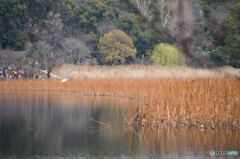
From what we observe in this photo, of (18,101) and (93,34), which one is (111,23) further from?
(18,101)

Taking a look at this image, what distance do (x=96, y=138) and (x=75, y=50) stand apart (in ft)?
91.3

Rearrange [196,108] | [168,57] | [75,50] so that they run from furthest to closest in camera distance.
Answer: [75,50] < [168,57] < [196,108]

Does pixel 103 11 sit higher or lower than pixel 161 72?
higher

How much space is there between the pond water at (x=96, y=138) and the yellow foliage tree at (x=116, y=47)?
75.4 feet

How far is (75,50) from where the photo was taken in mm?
36000

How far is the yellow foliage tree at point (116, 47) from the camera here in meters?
35.3

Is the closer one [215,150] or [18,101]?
[215,150]

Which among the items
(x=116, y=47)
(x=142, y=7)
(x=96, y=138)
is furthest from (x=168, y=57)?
(x=142, y=7)

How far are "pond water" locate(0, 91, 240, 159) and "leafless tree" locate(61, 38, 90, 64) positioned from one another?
22.8 metres

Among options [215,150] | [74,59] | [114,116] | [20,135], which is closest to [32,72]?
[74,59]

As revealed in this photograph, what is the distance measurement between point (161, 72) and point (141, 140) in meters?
11.7

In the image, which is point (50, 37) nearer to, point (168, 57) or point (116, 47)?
point (116, 47)

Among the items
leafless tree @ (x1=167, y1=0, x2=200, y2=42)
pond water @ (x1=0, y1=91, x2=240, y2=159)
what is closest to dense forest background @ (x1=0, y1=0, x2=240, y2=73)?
pond water @ (x1=0, y1=91, x2=240, y2=159)

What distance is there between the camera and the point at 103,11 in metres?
38.6
